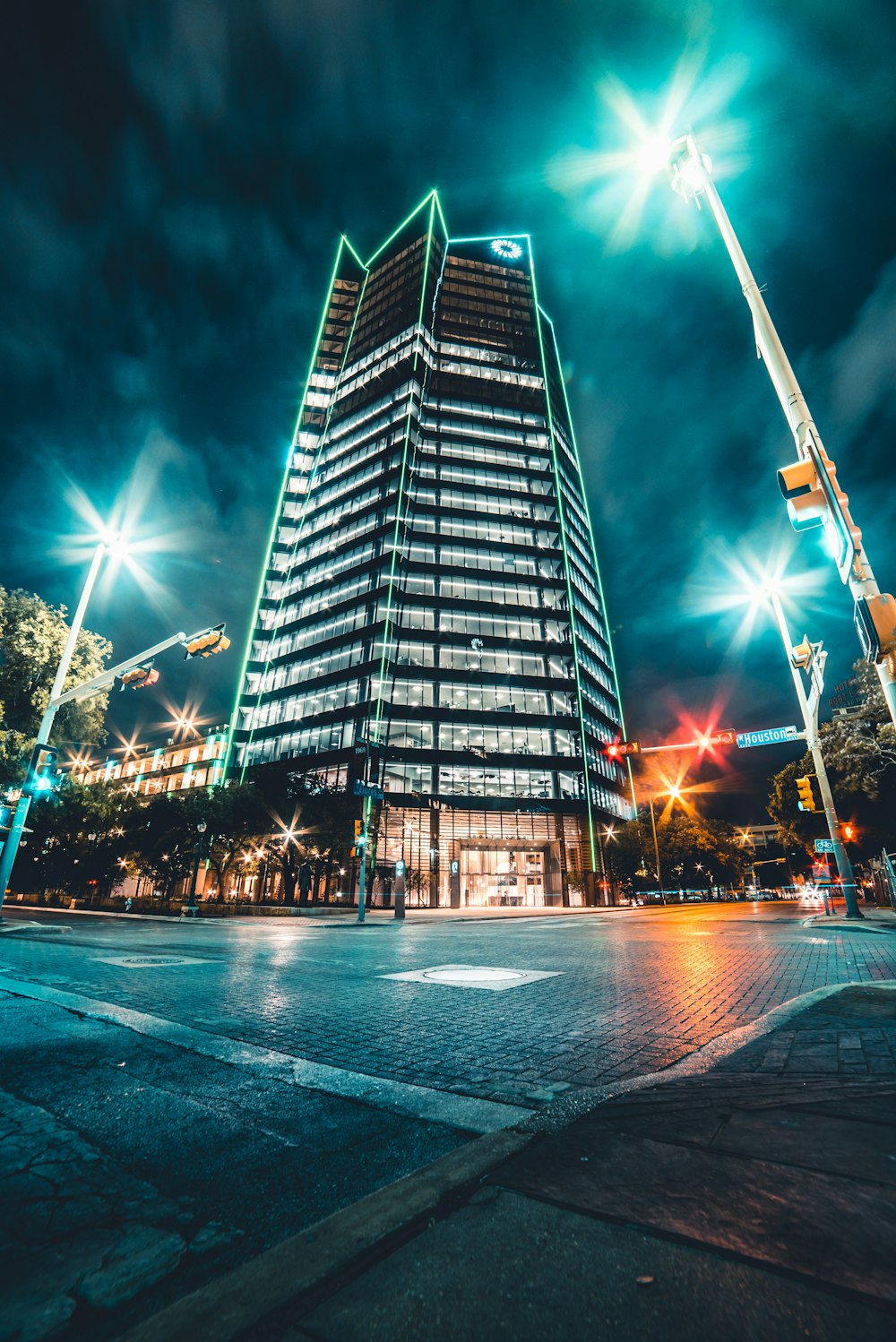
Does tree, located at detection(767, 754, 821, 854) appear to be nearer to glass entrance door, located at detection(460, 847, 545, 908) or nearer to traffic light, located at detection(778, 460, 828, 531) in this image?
glass entrance door, located at detection(460, 847, 545, 908)

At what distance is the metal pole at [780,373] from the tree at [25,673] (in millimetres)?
27645

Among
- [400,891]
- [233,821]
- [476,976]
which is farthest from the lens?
[233,821]

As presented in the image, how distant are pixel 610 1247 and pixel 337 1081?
223 cm

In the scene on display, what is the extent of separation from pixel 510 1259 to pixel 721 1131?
127cm

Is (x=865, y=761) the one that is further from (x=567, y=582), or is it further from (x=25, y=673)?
(x=25, y=673)

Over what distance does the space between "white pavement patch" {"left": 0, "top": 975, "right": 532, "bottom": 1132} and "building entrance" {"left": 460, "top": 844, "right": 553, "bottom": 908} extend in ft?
137

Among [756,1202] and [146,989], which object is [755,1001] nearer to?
[756,1202]

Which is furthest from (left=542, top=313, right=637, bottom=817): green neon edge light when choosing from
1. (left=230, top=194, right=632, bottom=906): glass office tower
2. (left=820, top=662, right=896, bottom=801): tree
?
(left=820, top=662, right=896, bottom=801): tree

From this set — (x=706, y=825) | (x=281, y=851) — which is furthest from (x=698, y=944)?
(x=706, y=825)

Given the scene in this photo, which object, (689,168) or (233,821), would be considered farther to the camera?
(233,821)

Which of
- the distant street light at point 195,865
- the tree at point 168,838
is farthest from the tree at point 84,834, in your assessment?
the distant street light at point 195,865

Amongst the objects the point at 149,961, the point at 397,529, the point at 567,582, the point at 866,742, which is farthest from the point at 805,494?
the point at 567,582

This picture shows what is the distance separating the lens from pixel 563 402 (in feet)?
262

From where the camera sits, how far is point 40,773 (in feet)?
51.4
